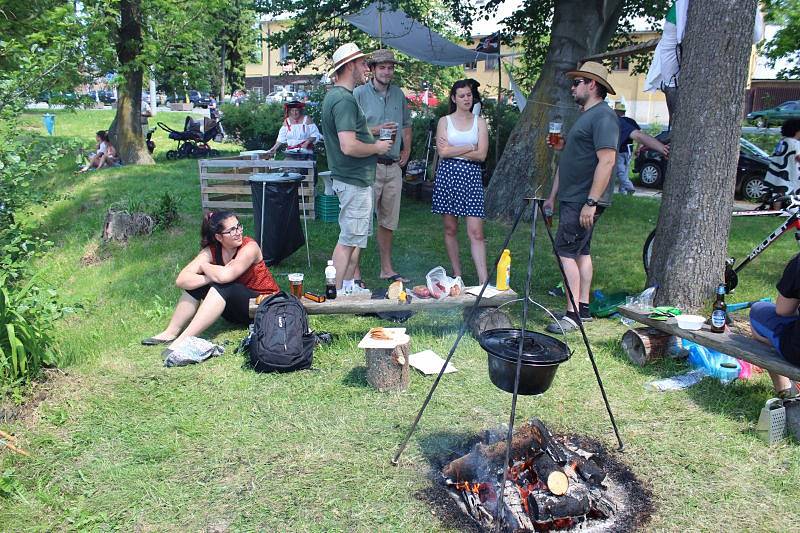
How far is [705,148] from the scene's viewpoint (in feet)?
15.9

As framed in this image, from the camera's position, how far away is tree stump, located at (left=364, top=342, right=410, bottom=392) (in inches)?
161

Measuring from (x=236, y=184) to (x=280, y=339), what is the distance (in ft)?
16.7

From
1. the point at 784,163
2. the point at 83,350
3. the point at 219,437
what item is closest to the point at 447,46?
the point at 784,163

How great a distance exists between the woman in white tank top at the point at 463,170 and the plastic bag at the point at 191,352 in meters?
2.30

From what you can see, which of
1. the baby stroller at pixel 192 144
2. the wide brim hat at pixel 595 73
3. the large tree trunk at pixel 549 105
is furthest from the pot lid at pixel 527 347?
the baby stroller at pixel 192 144

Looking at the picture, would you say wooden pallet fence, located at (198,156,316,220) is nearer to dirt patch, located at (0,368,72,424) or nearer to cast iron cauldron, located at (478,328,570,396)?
dirt patch, located at (0,368,72,424)

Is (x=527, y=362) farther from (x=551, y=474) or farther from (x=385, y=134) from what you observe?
(x=385, y=134)

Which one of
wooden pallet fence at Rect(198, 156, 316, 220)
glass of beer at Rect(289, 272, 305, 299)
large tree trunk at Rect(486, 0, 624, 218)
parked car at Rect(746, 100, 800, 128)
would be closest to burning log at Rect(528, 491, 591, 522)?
glass of beer at Rect(289, 272, 305, 299)

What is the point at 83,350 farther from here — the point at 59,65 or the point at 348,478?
the point at 59,65

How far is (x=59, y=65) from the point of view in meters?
6.88

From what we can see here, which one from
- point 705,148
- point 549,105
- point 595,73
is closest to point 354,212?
point 595,73

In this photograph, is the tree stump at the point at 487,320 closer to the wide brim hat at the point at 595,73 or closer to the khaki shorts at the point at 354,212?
the khaki shorts at the point at 354,212

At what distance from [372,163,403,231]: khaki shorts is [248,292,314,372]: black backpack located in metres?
1.74

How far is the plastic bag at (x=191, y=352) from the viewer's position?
456cm
